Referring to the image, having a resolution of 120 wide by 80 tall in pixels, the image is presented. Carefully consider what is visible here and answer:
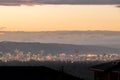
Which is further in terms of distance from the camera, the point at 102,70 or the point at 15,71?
the point at 102,70

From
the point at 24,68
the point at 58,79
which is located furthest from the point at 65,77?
the point at 24,68

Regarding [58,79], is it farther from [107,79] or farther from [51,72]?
[107,79]

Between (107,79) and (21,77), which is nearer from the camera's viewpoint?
(21,77)

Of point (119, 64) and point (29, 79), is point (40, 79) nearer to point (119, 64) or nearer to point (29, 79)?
point (29, 79)

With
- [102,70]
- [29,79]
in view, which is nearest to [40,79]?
[29,79]

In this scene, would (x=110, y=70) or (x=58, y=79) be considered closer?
(x=58, y=79)

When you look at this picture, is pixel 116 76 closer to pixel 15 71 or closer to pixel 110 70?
pixel 110 70

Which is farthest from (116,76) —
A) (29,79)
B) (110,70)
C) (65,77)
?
(29,79)
